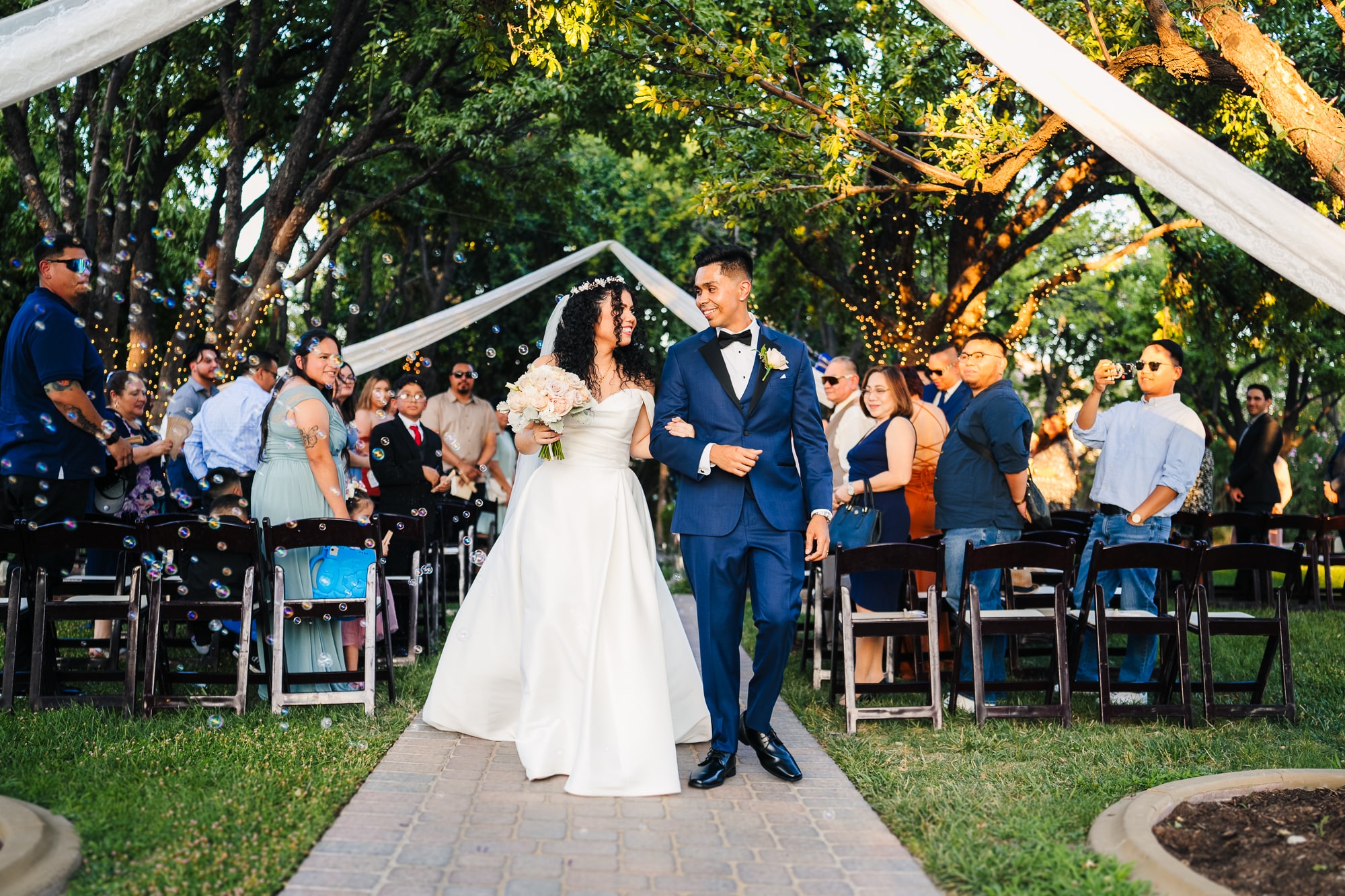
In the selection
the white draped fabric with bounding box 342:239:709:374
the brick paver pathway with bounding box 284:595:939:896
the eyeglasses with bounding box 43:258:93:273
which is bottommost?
the brick paver pathway with bounding box 284:595:939:896

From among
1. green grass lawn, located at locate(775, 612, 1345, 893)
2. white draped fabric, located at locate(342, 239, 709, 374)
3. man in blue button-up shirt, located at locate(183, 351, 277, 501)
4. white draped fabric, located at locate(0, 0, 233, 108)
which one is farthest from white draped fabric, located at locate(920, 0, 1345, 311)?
white draped fabric, located at locate(342, 239, 709, 374)

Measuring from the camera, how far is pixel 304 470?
655 centimetres

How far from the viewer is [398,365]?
23.4 m

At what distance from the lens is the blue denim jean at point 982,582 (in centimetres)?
650

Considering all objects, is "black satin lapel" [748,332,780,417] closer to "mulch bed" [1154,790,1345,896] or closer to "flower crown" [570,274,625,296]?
"flower crown" [570,274,625,296]

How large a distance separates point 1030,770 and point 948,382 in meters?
4.35

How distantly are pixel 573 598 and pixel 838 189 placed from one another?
6.53 metres

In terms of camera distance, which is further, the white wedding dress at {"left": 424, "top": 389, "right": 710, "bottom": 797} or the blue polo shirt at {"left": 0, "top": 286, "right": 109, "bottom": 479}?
the blue polo shirt at {"left": 0, "top": 286, "right": 109, "bottom": 479}

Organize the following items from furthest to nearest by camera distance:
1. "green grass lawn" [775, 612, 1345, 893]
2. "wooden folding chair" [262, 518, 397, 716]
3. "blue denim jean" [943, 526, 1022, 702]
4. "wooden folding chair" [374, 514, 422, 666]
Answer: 1. "wooden folding chair" [374, 514, 422, 666]
2. "blue denim jean" [943, 526, 1022, 702]
3. "wooden folding chair" [262, 518, 397, 716]
4. "green grass lawn" [775, 612, 1345, 893]

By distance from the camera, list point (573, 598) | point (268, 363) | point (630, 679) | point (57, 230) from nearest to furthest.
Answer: point (630, 679) → point (573, 598) → point (268, 363) → point (57, 230)

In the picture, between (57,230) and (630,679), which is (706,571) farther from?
(57,230)

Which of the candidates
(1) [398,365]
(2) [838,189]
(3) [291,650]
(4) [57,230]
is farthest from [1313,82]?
(1) [398,365]

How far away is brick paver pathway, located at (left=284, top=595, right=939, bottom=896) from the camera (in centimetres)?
367

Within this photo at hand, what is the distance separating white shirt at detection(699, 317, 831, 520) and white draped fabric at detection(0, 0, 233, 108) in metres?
2.40
